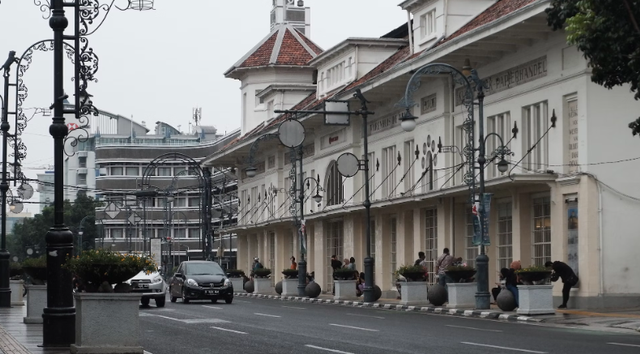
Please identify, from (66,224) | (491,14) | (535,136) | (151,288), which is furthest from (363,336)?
(66,224)

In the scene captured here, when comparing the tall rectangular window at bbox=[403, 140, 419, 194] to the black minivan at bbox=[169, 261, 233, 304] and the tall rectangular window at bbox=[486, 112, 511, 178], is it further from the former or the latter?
the black minivan at bbox=[169, 261, 233, 304]

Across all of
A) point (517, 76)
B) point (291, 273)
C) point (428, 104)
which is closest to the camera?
point (517, 76)

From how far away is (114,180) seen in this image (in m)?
157

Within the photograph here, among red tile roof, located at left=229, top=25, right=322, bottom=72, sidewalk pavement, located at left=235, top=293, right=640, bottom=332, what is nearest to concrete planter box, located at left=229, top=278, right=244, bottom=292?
red tile roof, located at left=229, top=25, right=322, bottom=72

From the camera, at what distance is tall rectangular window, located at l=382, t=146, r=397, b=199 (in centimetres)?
5003

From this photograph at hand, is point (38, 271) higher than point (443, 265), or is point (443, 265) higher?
point (38, 271)

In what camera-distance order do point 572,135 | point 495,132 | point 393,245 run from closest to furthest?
point 572,135 < point 495,132 < point 393,245

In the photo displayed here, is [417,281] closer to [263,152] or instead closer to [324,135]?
[324,135]

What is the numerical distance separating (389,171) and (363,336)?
92.7ft

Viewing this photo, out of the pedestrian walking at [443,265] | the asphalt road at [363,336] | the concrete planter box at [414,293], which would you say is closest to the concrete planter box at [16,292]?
the asphalt road at [363,336]

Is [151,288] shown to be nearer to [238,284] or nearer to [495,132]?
[495,132]

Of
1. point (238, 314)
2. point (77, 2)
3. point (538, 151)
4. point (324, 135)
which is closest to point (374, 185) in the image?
point (324, 135)

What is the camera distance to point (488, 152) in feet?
133

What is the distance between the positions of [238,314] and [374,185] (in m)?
20.9
